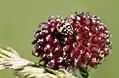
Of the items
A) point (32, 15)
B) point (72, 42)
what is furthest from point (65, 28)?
point (32, 15)

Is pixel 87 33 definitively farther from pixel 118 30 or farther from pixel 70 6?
pixel 70 6

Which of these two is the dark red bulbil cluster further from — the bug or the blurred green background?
the blurred green background

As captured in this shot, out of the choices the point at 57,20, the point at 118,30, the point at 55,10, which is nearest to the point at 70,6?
the point at 55,10

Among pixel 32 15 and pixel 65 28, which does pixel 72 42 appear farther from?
pixel 32 15

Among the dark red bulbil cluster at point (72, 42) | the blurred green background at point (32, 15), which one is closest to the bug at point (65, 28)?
the dark red bulbil cluster at point (72, 42)

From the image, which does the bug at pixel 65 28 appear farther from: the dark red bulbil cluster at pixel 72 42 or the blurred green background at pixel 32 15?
the blurred green background at pixel 32 15

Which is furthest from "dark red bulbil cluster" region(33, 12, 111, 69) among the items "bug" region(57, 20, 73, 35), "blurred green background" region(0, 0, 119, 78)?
"blurred green background" region(0, 0, 119, 78)

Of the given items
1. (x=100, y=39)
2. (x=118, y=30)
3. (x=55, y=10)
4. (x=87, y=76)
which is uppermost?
(x=55, y=10)
